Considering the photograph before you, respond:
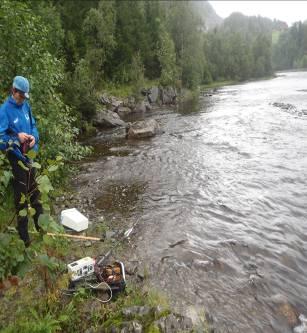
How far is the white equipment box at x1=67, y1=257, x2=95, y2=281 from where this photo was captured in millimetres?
5211

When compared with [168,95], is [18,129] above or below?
above

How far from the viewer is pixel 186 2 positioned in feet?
172

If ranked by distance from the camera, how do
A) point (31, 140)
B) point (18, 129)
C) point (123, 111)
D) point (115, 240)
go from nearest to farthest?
point (31, 140) → point (18, 129) → point (115, 240) → point (123, 111)

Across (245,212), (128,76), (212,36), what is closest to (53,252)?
(245,212)

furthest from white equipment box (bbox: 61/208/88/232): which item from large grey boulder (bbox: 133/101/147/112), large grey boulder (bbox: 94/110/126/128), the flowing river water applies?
large grey boulder (bbox: 133/101/147/112)

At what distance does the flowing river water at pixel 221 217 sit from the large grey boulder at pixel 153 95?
23795 millimetres

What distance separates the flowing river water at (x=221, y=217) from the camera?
5.54 meters

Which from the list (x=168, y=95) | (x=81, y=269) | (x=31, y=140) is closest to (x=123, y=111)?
(x=168, y=95)

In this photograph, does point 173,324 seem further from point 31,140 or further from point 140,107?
point 140,107

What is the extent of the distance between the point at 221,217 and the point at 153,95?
34427 mm

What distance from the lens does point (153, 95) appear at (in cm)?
4128

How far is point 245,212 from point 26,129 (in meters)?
6.25

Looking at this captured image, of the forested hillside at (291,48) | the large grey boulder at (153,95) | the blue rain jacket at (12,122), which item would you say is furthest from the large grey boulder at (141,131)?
Answer: the forested hillside at (291,48)

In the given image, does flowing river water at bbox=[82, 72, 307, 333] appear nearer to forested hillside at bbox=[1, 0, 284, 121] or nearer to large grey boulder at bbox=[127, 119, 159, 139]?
large grey boulder at bbox=[127, 119, 159, 139]
